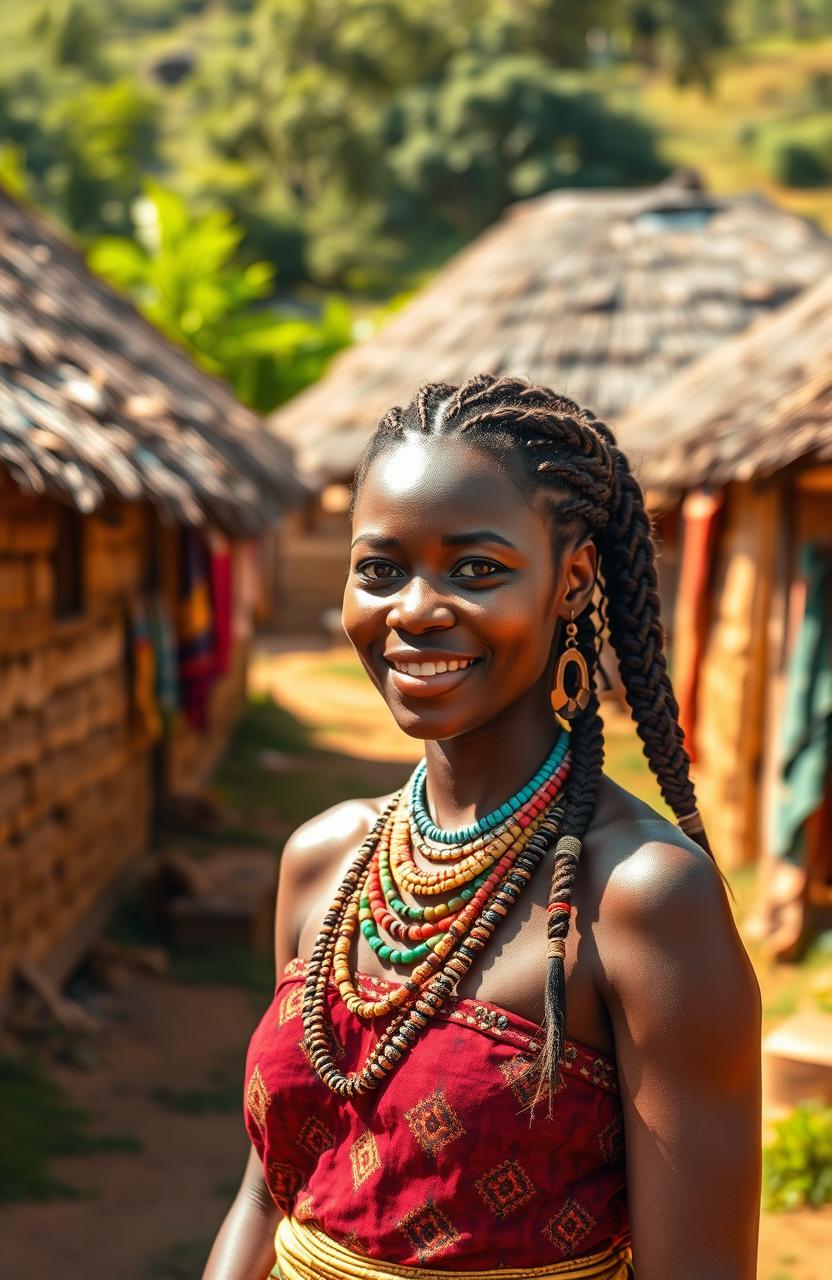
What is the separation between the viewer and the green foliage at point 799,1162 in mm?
4688

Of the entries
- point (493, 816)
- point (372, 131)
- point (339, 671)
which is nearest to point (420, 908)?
point (493, 816)

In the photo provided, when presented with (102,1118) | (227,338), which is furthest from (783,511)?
(227,338)

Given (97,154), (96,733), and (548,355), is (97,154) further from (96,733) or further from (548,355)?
(96,733)

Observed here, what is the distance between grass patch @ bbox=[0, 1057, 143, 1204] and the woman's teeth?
12.4 feet

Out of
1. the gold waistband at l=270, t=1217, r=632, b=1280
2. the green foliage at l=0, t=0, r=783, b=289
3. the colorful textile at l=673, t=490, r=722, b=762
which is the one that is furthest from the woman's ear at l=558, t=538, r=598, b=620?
the green foliage at l=0, t=0, r=783, b=289

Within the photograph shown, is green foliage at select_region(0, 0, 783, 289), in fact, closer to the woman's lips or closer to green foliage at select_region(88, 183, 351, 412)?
green foliage at select_region(88, 183, 351, 412)

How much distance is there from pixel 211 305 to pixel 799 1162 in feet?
43.5

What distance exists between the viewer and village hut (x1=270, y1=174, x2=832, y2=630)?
13438mm

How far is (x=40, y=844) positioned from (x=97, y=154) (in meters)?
33.8

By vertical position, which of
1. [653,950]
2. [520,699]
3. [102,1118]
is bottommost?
[102,1118]

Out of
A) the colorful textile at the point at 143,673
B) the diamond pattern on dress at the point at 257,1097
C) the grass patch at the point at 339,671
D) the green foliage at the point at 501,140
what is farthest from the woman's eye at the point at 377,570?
the green foliage at the point at 501,140

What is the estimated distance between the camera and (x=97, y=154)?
120 ft

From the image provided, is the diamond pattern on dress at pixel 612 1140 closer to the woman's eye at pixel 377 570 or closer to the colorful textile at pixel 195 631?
the woman's eye at pixel 377 570

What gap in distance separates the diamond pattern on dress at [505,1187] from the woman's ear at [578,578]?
23.7 inches
